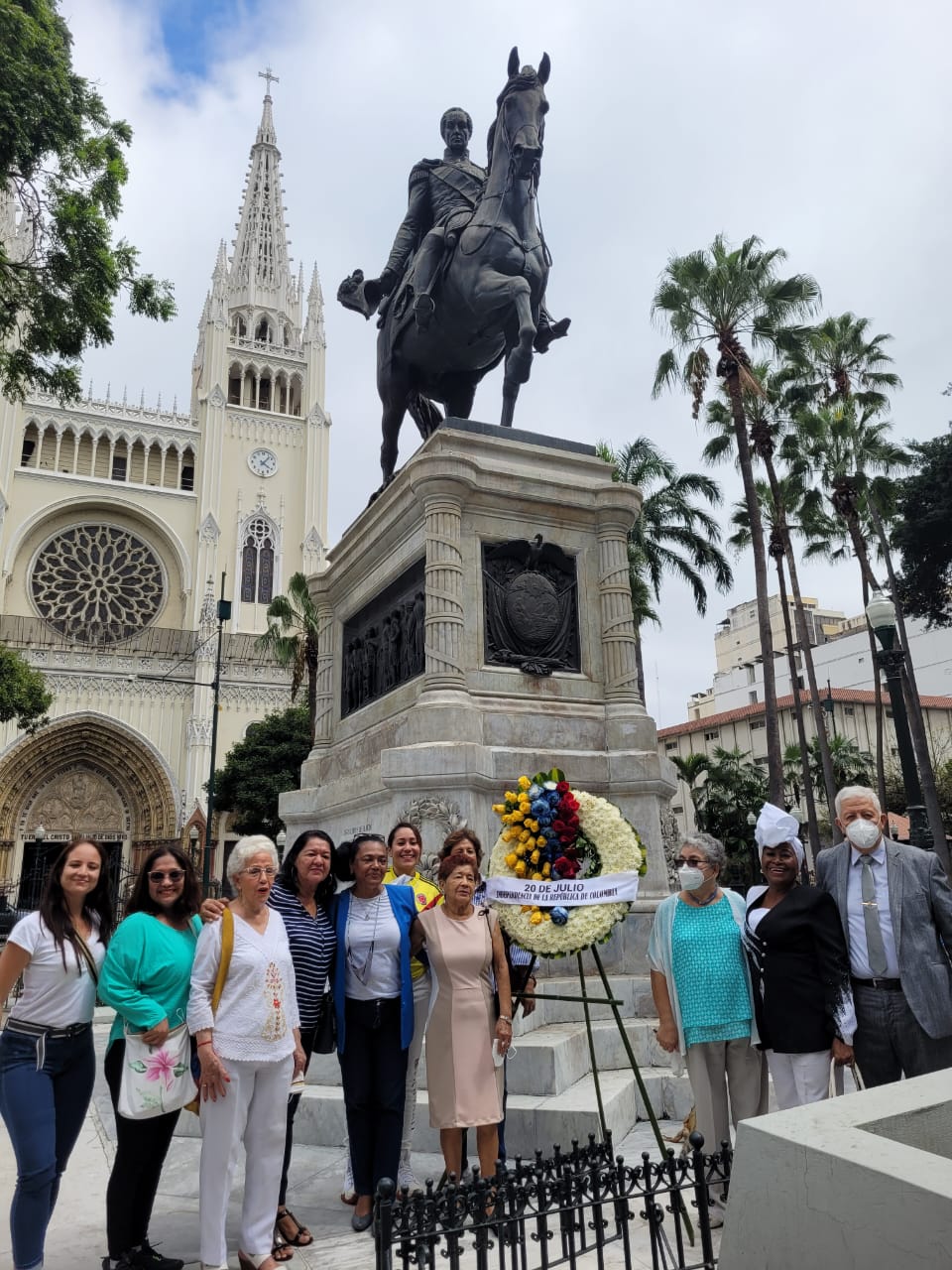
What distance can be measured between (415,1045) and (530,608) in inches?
149

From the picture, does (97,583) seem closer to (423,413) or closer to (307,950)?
(423,413)

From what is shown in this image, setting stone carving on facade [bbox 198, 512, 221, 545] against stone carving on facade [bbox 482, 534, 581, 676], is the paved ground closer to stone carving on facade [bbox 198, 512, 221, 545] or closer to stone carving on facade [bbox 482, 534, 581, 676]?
stone carving on facade [bbox 482, 534, 581, 676]

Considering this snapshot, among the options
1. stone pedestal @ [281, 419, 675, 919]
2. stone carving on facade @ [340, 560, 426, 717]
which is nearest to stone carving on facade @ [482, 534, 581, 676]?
stone pedestal @ [281, 419, 675, 919]

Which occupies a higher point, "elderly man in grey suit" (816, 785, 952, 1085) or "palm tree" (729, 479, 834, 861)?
"palm tree" (729, 479, 834, 861)

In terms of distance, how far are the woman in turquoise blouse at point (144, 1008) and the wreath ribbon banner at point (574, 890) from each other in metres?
1.34

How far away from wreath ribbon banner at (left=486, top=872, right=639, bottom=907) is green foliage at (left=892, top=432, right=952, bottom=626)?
2502cm

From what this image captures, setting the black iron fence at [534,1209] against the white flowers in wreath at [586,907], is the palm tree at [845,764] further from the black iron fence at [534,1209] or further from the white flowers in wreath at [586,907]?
the black iron fence at [534,1209]

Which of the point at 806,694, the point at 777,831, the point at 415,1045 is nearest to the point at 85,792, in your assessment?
the point at 806,694

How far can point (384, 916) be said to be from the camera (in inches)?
153

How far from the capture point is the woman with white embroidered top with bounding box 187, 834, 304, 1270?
10.4ft

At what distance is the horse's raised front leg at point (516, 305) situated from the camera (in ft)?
25.2

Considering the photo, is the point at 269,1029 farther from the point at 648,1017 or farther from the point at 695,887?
the point at 648,1017

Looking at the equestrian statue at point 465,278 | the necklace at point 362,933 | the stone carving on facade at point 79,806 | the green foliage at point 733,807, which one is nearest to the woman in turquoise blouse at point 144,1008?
the necklace at point 362,933

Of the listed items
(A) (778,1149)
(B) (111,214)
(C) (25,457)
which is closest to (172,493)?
(C) (25,457)
